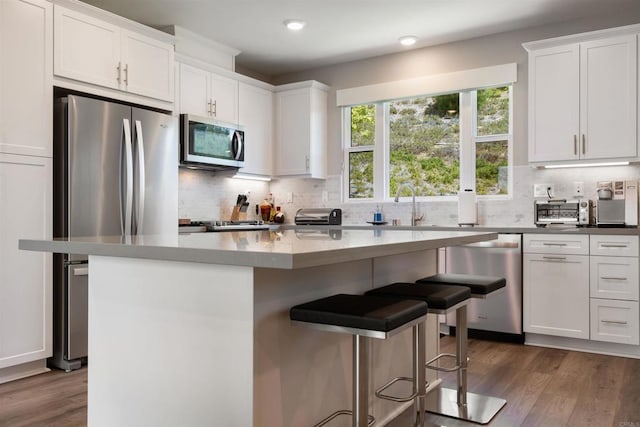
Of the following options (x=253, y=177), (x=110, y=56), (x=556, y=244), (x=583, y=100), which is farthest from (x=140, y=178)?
(x=583, y=100)

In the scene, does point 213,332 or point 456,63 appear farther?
point 456,63

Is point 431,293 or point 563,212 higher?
point 563,212

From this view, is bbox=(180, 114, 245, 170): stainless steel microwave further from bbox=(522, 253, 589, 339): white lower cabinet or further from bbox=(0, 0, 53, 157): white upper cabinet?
bbox=(522, 253, 589, 339): white lower cabinet

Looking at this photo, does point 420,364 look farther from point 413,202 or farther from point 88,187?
point 413,202

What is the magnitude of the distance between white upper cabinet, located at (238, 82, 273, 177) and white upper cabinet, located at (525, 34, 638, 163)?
8.66ft

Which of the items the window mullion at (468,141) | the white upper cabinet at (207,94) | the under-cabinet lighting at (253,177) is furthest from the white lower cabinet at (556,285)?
the white upper cabinet at (207,94)

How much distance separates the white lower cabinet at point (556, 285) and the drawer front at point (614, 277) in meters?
0.05

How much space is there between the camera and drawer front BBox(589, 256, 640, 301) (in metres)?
3.49

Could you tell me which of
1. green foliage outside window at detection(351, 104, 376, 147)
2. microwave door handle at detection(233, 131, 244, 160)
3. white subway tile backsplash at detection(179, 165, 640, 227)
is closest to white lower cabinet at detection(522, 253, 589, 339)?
white subway tile backsplash at detection(179, 165, 640, 227)

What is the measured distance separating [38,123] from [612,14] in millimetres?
4348

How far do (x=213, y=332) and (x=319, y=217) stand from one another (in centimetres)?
364

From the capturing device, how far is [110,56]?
11.8 ft

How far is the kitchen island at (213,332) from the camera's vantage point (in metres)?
1.51

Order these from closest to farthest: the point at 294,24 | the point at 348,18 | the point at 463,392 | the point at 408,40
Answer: the point at 463,392, the point at 348,18, the point at 294,24, the point at 408,40
